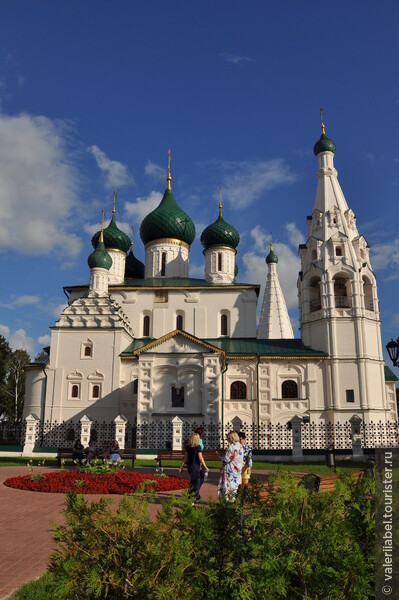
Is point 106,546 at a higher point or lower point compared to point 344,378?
lower

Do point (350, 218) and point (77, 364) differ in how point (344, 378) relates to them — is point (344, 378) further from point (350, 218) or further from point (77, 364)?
point (77, 364)

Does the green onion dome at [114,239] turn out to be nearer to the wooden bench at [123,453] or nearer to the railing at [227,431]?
the railing at [227,431]

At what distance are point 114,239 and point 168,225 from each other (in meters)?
4.32

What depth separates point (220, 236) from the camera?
1368 inches

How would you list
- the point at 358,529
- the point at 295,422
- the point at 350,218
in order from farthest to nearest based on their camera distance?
1. the point at 350,218
2. the point at 295,422
3. the point at 358,529

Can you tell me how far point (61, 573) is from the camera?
3.05 m

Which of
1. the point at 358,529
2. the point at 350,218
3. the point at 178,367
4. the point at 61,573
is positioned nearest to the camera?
the point at 61,573

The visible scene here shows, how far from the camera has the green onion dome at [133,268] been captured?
3869cm

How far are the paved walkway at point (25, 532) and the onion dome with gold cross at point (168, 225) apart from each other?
993 inches

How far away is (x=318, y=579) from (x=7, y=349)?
4449cm

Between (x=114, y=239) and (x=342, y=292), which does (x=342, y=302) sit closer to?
(x=342, y=292)

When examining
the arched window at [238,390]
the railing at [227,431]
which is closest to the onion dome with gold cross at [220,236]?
the arched window at [238,390]

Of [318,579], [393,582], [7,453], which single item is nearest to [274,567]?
[318,579]

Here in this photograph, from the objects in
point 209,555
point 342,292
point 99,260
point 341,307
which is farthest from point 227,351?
point 209,555
